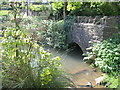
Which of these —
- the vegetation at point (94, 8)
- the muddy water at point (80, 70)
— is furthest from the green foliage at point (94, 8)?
the muddy water at point (80, 70)

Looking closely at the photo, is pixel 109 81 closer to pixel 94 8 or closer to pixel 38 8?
Result: pixel 94 8

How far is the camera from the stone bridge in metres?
3.82

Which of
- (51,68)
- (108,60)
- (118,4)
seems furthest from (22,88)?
(118,4)

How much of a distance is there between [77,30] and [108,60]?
72.3 inches

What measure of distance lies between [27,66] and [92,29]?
9.88ft

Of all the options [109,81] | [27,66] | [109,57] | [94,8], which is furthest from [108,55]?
[27,66]

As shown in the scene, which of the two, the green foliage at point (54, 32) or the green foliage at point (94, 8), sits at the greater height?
the green foliage at point (94, 8)

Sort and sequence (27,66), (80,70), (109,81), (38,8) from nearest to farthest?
(27,66)
(109,81)
(80,70)
(38,8)

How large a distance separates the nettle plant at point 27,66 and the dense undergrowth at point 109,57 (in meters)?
1.49

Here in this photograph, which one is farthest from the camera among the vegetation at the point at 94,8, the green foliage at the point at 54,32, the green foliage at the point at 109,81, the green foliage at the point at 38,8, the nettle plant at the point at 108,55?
the green foliage at the point at 38,8

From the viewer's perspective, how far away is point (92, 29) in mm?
4184

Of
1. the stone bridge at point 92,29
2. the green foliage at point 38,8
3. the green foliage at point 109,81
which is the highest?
the green foliage at point 38,8

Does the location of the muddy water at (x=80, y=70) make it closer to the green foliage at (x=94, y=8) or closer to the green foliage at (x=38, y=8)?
the green foliage at (x=94, y=8)

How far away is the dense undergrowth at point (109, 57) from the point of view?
9.57 feet
